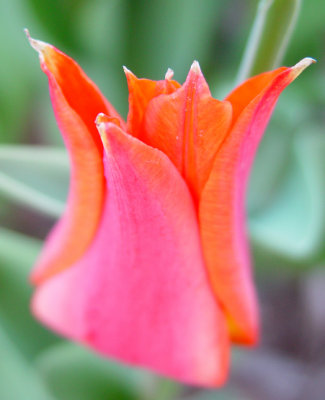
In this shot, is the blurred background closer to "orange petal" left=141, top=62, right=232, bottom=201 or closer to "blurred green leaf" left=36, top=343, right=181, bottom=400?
"blurred green leaf" left=36, top=343, right=181, bottom=400

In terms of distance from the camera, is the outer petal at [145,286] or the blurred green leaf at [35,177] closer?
the outer petal at [145,286]

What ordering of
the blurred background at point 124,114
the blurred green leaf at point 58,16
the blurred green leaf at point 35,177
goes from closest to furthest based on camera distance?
the blurred green leaf at point 35,177 < the blurred background at point 124,114 < the blurred green leaf at point 58,16

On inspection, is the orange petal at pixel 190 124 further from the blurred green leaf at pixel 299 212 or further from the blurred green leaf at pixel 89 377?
the blurred green leaf at pixel 89 377

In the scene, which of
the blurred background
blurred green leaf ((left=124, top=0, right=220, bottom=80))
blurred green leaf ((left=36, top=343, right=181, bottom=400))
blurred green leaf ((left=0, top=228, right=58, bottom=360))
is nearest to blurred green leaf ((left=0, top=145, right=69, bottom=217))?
the blurred background

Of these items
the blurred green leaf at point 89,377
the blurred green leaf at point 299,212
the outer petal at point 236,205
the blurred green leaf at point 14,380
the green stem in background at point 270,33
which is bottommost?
the blurred green leaf at point 89,377

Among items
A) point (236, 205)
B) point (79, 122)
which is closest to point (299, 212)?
point (236, 205)

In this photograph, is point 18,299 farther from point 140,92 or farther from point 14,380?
point 140,92

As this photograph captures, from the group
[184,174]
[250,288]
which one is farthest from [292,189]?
[184,174]

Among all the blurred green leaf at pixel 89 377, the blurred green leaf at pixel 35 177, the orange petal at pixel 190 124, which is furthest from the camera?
the blurred green leaf at pixel 89 377

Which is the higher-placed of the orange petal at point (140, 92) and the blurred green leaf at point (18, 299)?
the orange petal at point (140, 92)

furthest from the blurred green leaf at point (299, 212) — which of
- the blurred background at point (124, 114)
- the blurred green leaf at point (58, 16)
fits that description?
the blurred green leaf at point (58, 16)

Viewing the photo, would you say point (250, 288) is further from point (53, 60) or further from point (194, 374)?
point (53, 60)
